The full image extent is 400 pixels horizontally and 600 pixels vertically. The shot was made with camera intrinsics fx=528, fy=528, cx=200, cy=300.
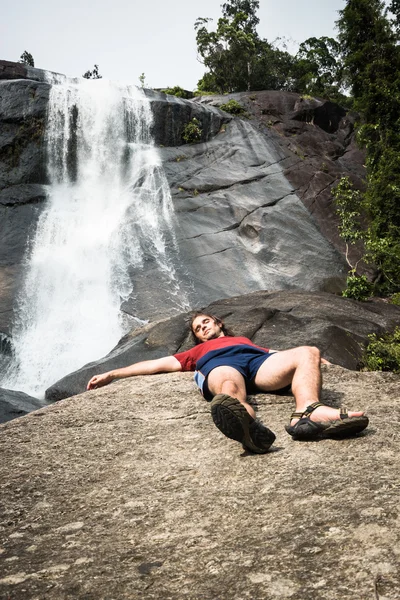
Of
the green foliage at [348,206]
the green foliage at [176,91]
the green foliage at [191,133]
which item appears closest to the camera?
the green foliage at [348,206]

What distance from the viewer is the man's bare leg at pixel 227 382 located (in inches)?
139

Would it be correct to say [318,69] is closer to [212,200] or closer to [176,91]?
[176,91]

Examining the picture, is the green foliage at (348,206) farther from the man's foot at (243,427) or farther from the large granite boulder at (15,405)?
the man's foot at (243,427)

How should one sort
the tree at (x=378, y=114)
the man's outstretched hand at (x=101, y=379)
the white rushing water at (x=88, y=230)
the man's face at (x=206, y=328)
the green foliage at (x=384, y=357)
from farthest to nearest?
the tree at (x=378, y=114) < the white rushing water at (x=88, y=230) < the green foliage at (x=384, y=357) < the man's outstretched hand at (x=101, y=379) < the man's face at (x=206, y=328)

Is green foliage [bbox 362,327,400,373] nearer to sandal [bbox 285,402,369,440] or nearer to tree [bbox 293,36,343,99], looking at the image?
sandal [bbox 285,402,369,440]

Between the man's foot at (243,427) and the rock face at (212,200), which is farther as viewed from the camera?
the rock face at (212,200)

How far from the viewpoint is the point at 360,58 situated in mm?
19734

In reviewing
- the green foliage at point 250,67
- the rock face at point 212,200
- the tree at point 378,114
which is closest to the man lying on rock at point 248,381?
the rock face at point 212,200

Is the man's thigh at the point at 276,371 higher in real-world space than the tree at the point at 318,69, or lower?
lower

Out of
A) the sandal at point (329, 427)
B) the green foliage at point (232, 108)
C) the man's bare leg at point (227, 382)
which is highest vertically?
the green foliage at point (232, 108)

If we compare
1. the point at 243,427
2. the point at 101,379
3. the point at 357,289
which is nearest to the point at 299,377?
the point at 243,427

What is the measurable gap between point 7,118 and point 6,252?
6.80 metres

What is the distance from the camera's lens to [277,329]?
8891 millimetres

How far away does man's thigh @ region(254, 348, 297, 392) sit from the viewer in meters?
3.89
